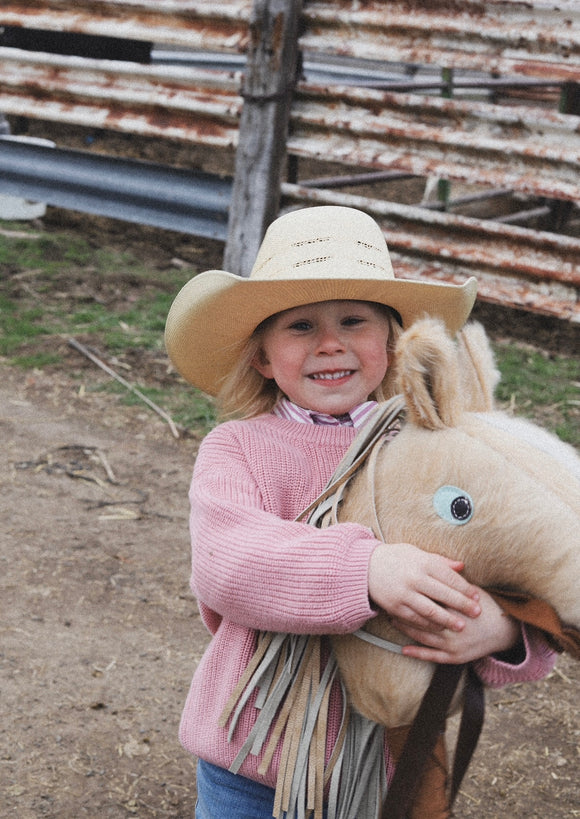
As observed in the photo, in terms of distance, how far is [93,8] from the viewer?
5.42 meters

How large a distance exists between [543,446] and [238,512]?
0.48 metres

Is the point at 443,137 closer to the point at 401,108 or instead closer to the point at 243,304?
the point at 401,108

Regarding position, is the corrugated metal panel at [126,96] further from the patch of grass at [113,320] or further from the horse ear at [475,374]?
the horse ear at [475,374]

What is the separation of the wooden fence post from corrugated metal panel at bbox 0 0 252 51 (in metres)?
0.13

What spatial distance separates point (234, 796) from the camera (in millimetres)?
1681

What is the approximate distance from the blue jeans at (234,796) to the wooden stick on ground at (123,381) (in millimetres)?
2771

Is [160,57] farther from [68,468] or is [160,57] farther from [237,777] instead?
[237,777]

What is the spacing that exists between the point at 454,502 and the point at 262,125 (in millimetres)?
3956

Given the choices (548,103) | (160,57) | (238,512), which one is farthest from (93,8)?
(548,103)

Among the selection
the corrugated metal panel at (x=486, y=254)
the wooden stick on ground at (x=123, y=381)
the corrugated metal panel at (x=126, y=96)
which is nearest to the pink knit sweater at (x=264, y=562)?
the wooden stick on ground at (x=123, y=381)

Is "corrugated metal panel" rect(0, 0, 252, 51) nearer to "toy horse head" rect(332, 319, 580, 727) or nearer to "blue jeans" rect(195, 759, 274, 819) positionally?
"toy horse head" rect(332, 319, 580, 727)

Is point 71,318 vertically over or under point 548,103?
under

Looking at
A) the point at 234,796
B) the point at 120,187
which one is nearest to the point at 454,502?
the point at 234,796

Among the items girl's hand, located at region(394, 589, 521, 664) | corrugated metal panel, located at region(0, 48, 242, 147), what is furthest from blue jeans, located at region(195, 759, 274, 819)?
corrugated metal panel, located at region(0, 48, 242, 147)
